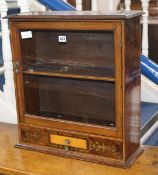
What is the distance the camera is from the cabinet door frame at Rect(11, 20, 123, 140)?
3.97 feet

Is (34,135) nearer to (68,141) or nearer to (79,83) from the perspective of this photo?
(68,141)

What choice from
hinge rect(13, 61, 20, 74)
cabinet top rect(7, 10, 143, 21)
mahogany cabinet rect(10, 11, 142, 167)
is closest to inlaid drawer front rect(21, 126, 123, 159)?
mahogany cabinet rect(10, 11, 142, 167)

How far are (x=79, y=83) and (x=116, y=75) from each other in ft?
0.70

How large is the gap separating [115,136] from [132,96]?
152 millimetres

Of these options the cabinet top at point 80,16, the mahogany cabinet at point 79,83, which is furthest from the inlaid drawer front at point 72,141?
the cabinet top at point 80,16

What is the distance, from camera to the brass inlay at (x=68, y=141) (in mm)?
1343

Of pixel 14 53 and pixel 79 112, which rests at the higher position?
pixel 14 53

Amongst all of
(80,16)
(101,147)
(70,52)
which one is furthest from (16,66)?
(101,147)

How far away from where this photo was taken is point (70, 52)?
4.67 ft

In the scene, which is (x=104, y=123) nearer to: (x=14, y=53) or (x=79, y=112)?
(x=79, y=112)

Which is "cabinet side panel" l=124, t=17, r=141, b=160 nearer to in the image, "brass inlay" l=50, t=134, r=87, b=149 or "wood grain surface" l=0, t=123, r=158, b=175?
"wood grain surface" l=0, t=123, r=158, b=175

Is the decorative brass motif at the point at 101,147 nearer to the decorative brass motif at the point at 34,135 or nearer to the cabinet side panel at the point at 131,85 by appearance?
the cabinet side panel at the point at 131,85

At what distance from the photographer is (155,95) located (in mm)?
2365

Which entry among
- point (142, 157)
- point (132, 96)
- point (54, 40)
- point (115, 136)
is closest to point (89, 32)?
point (54, 40)
